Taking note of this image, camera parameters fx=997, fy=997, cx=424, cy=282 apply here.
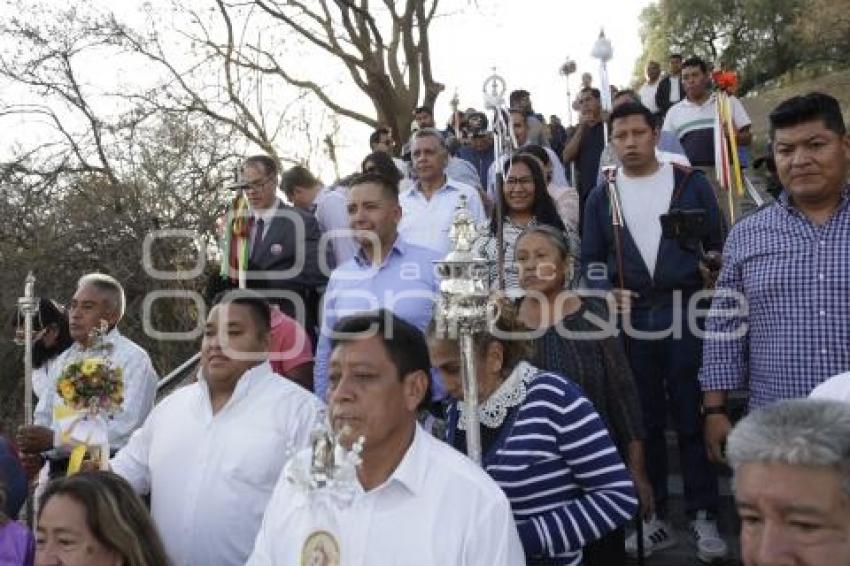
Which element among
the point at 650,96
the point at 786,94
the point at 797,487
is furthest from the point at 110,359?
the point at 786,94

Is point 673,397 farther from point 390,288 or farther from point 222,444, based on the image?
point 222,444

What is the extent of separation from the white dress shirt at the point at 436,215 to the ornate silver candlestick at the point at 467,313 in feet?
8.34

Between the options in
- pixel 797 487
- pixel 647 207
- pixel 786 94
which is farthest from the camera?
pixel 786 94

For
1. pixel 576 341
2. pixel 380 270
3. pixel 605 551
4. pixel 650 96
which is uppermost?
pixel 650 96

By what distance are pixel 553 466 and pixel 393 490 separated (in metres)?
0.73

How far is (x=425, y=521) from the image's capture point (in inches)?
101

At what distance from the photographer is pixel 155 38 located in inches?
695

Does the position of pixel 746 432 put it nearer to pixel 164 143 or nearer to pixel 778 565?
pixel 778 565

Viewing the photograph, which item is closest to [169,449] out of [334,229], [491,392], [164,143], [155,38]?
[491,392]

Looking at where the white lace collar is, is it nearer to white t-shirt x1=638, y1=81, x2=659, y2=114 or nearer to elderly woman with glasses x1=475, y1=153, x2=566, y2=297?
elderly woman with glasses x1=475, y1=153, x2=566, y2=297

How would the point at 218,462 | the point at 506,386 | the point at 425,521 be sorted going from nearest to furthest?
the point at 425,521 < the point at 506,386 < the point at 218,462

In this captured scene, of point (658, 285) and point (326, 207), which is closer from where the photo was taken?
Result: point (658, 285)

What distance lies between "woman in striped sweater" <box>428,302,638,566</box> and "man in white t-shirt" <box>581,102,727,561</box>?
1870mm

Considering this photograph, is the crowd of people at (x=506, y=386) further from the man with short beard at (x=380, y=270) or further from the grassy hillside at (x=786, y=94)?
the grassy hillside at (x=786, y=94)
